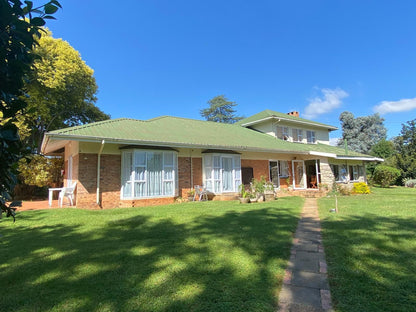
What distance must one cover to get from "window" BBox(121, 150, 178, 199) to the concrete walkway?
799 cm

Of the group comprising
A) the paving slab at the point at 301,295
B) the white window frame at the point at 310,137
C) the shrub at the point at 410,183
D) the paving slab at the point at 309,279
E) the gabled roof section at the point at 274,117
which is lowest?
the paving slab at the point at 301,295

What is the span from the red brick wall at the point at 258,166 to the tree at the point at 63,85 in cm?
1427

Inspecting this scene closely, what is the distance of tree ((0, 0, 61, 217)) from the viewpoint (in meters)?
1.64

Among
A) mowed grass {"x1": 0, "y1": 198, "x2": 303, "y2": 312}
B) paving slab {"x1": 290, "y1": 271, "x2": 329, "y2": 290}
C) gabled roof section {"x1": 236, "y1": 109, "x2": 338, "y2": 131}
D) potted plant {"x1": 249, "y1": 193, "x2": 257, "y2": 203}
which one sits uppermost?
gabled roof section {"x1": 236, "y1": 109, "x2": 338, "y2": 131}

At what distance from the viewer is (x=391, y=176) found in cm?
2456

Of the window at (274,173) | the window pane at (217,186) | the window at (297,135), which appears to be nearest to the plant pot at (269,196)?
the window pane at (217,186)

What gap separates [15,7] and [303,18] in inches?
625

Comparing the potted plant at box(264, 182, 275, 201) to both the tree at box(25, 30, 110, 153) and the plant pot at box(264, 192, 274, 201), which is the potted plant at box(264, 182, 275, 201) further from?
the tree at box(25, 30, 110, 153)

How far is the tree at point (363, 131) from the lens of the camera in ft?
134

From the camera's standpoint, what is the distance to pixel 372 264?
3596 mm

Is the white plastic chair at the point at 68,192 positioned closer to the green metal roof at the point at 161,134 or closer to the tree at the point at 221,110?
the green metal roof at the point at 161,134

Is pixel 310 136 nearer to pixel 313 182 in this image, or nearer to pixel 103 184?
pixel 313 182

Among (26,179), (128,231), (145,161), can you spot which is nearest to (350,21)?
(145,161)

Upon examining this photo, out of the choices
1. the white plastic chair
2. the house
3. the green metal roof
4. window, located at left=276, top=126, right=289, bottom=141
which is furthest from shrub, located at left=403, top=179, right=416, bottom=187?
the white plastic chair
